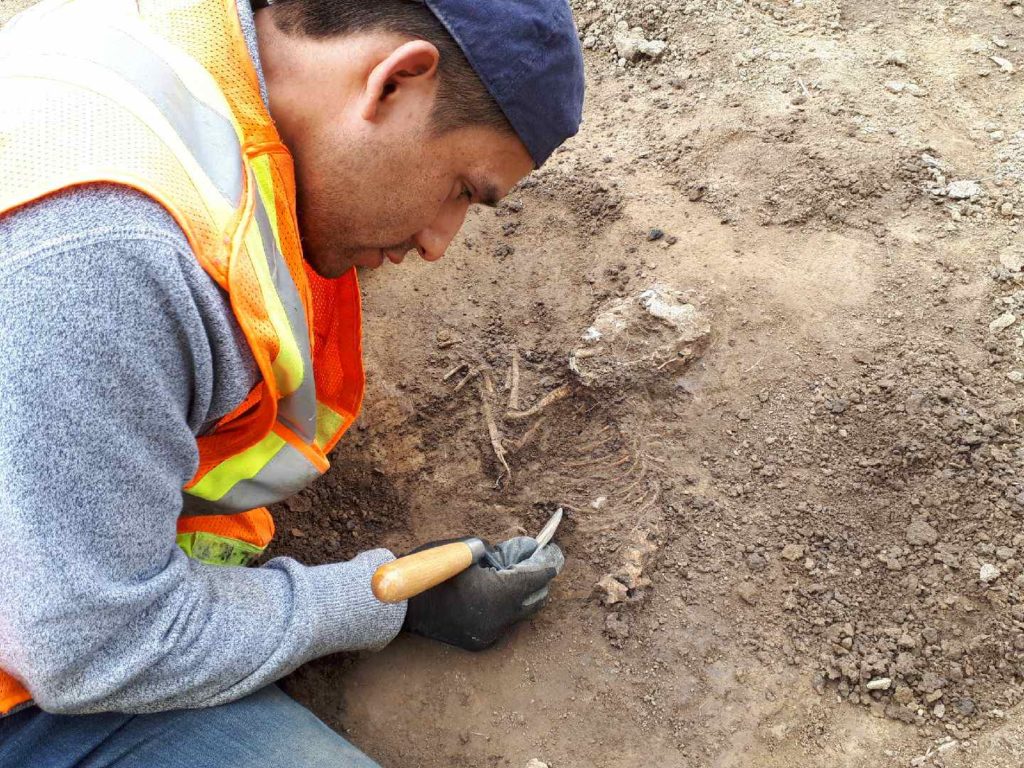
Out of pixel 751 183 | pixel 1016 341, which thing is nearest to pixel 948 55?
pixel 751 183

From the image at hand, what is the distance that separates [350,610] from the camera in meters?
1.86

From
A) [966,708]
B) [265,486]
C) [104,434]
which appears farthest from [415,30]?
[966,708]

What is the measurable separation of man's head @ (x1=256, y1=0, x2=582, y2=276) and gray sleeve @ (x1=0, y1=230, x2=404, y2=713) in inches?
15.6

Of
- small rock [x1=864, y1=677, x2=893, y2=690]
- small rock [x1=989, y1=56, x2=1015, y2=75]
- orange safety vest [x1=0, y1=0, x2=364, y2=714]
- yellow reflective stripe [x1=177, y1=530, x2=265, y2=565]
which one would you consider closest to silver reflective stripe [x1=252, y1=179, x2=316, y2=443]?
orange safety vest [x1=0, y1=0, x2=364, y2=714]

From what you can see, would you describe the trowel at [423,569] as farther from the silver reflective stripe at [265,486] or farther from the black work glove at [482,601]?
the silver reflective stripe at [265,486]

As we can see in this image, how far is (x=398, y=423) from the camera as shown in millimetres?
2576

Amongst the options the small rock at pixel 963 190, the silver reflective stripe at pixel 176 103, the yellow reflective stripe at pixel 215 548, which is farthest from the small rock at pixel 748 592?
the silver reflective stripe at pixel 176 103

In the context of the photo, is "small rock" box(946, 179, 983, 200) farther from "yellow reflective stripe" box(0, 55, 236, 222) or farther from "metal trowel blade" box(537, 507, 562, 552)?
"yellow reflective stripe" box(0, 55, 236, 222)

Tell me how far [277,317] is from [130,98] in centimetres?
37

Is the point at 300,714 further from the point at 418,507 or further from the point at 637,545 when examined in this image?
the point at 637,545

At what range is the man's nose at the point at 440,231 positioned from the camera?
5.42 feet

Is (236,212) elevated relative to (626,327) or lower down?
elevated

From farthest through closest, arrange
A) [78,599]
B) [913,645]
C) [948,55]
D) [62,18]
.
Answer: [948,55]
[913,645]
[62,18]
[78,599]

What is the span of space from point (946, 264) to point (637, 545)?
4.07 ft
